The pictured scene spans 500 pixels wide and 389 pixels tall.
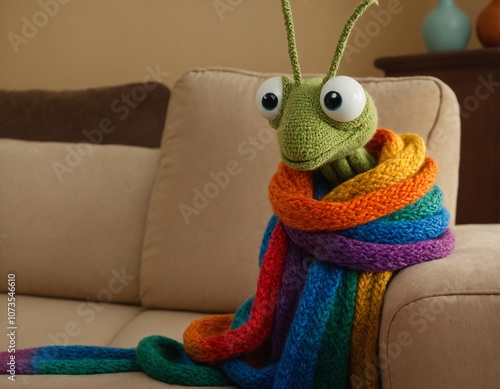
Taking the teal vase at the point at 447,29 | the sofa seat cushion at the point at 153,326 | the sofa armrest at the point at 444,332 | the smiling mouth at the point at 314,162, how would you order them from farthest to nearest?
the teal vase at the point at 447,29 < the sofa seat cushion at the point at 153,326 < the smiling mouth at the point at 314,162 < the sofa armrest at the point at 444,332

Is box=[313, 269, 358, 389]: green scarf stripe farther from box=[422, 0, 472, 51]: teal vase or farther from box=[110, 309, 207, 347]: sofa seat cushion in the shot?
box=[422, 0, 472, 51]: teal vase

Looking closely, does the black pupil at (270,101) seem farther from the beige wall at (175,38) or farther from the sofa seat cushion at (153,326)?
the beige wall at (175,38)

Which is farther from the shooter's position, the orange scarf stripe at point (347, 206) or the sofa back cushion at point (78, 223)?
the sofa back cushion at point (78, 223)

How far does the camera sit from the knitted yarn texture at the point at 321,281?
808mm

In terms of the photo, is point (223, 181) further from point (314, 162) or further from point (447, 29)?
point (447, 29)

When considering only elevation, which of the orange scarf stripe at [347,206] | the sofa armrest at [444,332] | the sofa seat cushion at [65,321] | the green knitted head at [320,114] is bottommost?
the sofa seat cushion at [65,321]

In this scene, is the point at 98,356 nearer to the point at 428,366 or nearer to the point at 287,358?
the point at 287,358

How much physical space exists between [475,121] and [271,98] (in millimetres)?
1105

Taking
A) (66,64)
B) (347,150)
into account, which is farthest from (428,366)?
(66,64)

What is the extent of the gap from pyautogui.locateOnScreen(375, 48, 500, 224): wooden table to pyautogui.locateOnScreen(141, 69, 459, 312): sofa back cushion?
558 millimetres

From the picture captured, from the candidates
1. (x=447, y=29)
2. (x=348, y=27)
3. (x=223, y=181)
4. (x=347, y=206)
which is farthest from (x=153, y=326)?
(x=447, y=29)

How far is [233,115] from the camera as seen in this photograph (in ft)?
Answer: 4.33

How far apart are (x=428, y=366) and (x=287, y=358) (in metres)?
0.18

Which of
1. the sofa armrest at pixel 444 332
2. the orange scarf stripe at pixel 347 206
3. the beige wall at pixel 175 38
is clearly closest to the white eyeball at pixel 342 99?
the orange scarf stripe at pixel 347 206
